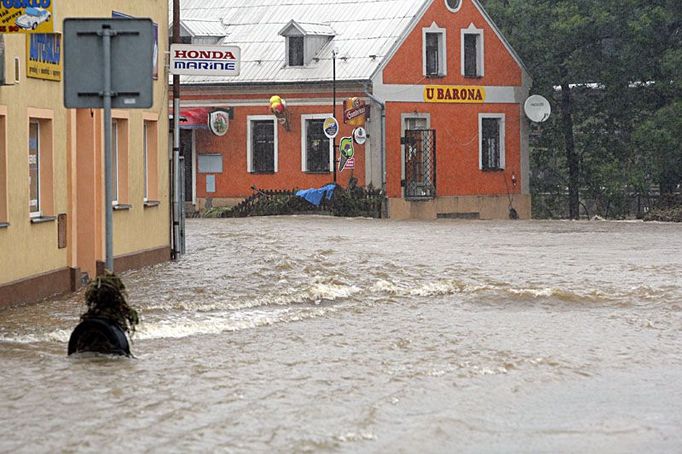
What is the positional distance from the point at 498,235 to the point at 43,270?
15.5 meters

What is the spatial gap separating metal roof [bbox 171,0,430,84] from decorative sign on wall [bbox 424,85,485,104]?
2.06 meters

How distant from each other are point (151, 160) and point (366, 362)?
13067 millimetres

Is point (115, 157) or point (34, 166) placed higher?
point (115, 157)

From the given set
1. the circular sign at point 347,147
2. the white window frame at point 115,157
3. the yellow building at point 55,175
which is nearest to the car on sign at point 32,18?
the yellow building at point 55,175

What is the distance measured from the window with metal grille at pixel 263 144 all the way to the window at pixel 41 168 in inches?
1132

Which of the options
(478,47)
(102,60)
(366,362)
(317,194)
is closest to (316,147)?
(317,194)

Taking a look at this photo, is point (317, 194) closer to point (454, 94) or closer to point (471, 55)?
point (454, 94)

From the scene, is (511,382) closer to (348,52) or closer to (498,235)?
(498,235)

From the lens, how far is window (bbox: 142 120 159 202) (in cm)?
2467

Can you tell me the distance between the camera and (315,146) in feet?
154

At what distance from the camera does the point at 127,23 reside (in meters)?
12.2

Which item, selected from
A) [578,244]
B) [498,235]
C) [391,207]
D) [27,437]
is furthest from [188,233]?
[27,437]

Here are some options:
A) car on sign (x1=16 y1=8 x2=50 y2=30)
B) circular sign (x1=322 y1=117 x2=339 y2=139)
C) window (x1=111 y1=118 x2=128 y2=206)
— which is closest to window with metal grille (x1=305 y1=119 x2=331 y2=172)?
circular sign (x1=322 y1=117 x2=339 y2=139)

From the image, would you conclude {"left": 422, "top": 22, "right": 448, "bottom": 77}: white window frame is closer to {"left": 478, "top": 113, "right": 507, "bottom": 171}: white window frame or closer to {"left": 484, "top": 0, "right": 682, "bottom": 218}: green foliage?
{"left": 478, "top": 113, "right": 507, "bottom": 171}: white window frame
